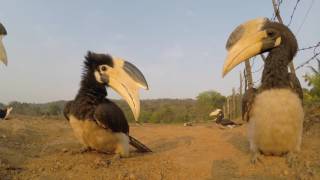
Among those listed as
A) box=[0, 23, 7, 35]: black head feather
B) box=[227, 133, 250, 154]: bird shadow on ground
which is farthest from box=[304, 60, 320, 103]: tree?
box=[0, 23, 7, 35]: black head feather

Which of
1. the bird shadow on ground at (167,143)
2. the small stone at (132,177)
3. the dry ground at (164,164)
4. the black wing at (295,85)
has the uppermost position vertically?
the black wing at (295,85)

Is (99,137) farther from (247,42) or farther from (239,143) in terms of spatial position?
(239,143)

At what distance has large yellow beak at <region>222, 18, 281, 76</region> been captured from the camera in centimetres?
563

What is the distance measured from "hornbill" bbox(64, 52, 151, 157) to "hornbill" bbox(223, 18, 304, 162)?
1671 millimetres

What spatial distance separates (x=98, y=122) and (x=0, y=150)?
1712 millimetres

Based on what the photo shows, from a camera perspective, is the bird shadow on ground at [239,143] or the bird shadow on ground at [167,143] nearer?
the bird shadow on ground at [239,143]

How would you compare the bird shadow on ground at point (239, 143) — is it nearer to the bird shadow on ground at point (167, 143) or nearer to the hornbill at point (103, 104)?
the bird shadow on ground at point (167, 143)

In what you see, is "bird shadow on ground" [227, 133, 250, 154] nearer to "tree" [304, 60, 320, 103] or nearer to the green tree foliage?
"tree" [304, 60, 320, 103]

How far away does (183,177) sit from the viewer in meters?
5.23

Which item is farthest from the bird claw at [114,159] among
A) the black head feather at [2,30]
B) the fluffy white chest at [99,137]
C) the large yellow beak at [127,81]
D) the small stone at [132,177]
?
the black head feather at [2,30]

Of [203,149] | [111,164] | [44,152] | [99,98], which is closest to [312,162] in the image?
[203,149]

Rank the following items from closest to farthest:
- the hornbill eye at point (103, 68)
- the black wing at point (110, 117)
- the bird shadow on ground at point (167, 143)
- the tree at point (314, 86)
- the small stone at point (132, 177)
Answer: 1. the small stone at point (132, 177)
2. the black wing at point (110, 117)
3. the hornbill eye at point (103, 68)
4. the bird shadow on ground at point (167, 143)
5. the tree at point (314, 86)

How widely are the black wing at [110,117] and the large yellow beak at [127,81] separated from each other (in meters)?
0.25

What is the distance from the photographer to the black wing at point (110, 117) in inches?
239
